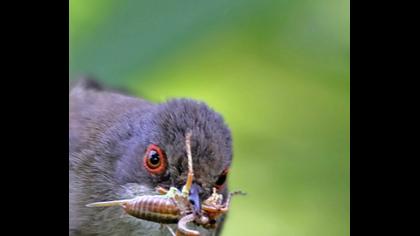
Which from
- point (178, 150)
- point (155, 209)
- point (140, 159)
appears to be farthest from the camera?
point (140, 159)

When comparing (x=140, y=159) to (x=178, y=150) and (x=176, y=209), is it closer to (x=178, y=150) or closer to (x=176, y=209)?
(x=178, y=150)

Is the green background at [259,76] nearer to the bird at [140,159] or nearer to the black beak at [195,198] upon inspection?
the bird at [140,159]

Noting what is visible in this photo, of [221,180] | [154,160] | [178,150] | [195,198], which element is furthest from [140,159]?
[195,198]

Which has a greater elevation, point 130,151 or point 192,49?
point 192,49

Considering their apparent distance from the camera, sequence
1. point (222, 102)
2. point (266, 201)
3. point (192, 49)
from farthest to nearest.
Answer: point (222, 102), point (266, 201), point (192, 49)
